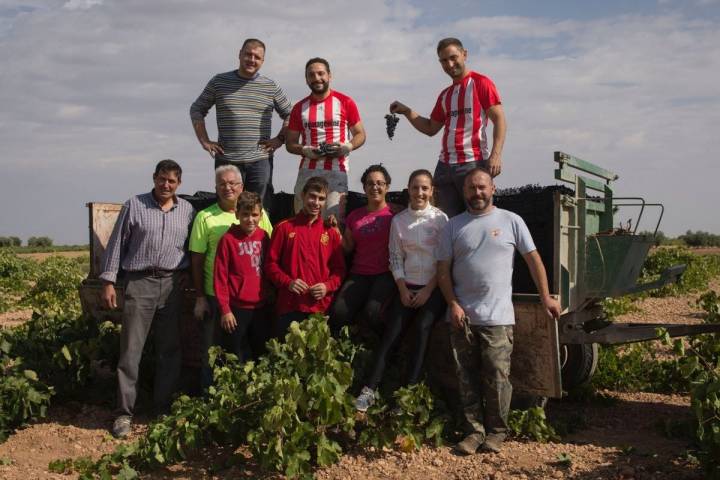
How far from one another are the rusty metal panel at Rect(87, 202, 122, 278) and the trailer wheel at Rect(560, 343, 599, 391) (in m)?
4.29

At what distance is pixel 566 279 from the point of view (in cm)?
559

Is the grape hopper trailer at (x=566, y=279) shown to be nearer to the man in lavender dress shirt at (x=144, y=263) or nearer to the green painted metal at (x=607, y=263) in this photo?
the green painted metal at (x=607, y=263)

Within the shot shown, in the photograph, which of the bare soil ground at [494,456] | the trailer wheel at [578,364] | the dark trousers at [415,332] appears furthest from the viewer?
the trailer wheel at [578,364]

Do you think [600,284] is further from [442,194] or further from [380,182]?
[380,182]

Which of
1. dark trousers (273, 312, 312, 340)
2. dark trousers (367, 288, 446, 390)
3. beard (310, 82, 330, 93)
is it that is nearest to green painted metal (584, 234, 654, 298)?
dark trousers (367, 288, 446, 390)

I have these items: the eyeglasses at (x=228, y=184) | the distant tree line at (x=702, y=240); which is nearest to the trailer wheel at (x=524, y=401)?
the eyeglasses at (x=228, y=184)

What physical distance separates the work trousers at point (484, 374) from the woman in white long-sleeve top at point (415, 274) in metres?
0.27

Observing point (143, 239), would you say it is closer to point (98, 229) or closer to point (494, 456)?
point (98, 229)

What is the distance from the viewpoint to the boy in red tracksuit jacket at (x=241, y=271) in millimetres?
5508

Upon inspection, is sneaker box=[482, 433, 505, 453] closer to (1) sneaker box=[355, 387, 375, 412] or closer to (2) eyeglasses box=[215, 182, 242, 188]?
(1) sneaker box=[355, 387, 375, 412]

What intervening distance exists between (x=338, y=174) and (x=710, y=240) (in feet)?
131

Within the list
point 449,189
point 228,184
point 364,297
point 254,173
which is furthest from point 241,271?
point 449,189

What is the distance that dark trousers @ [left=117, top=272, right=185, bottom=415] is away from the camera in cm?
580

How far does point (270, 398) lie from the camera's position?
486cm
